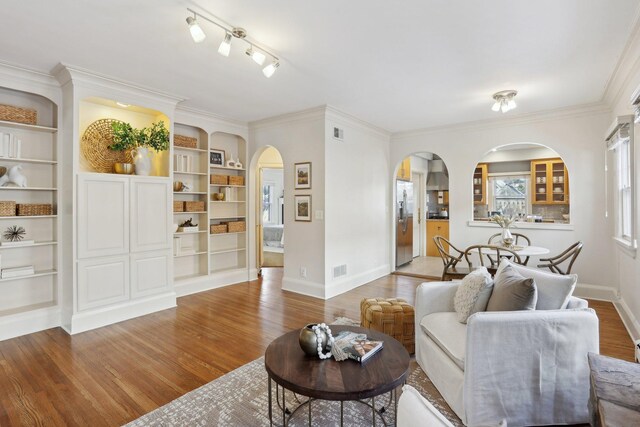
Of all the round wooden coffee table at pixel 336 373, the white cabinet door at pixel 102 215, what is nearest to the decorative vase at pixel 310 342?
the round wooden coffee table at pixel 336 373

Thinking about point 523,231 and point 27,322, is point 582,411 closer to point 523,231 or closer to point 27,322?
point 523,231

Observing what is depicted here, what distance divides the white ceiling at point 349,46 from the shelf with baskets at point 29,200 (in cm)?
56

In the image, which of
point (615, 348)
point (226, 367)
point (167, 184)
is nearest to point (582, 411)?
point (615, 348)

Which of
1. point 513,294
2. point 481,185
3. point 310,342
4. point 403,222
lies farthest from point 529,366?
point 481,185

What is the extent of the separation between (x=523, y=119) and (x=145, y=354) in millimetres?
5826

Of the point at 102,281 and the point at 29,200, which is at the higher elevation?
the point at 29,200

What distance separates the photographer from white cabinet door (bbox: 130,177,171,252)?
159 inches

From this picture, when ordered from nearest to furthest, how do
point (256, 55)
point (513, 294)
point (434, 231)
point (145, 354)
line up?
point (513, 294)
point (256, 55)
point (145, 354)
point (434, 231)

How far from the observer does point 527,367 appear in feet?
6.30

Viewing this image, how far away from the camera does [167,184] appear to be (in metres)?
4.36

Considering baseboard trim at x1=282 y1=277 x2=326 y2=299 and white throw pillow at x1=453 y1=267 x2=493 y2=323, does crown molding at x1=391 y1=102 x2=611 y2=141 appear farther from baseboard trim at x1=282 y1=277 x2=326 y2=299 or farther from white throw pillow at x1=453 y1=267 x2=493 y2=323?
white throw pillow at x1=453 y1=267 x2=493 y2=323

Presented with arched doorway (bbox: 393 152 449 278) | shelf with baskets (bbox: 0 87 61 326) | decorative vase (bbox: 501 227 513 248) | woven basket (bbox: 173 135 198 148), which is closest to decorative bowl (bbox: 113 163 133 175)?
shelf with baskets (bbox: 0 87 61 326)

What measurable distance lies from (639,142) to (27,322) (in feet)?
20.4

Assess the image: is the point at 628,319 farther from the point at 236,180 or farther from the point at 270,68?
the point at 236,180
